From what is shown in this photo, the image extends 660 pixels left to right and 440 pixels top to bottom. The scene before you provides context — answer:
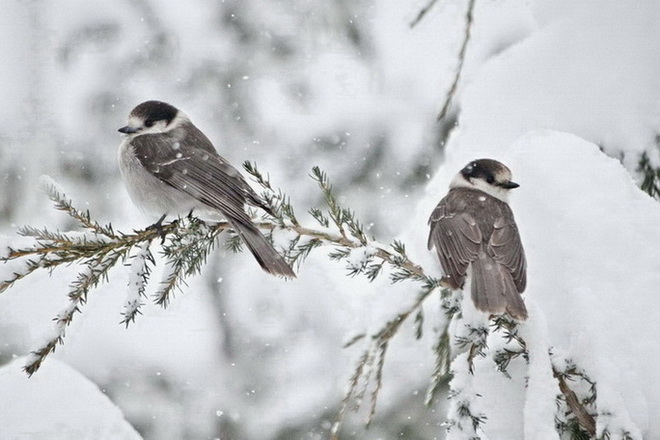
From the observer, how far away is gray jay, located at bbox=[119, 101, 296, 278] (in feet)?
10.5

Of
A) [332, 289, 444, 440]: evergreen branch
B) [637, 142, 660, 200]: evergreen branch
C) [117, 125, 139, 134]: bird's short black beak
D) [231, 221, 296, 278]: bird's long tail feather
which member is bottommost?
[332, 289, 444, 440]: evergreen branch

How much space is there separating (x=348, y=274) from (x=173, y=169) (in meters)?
1.50

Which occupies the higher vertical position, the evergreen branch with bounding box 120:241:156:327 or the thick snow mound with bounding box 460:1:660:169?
the thick snow mound with bounding box 460:1:660:169

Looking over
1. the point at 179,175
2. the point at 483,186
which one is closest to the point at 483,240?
the point at 483,186

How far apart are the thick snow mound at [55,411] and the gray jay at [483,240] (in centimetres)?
137

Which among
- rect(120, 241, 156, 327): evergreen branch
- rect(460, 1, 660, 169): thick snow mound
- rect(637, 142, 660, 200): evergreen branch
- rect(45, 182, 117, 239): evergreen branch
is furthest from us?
rect(460, 1, 660, 169): thick snow mound

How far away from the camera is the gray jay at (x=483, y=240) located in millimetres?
2471

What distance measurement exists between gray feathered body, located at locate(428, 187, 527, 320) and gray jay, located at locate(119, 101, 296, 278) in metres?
0.88

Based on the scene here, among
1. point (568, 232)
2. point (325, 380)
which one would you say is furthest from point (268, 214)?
point (325, 380)

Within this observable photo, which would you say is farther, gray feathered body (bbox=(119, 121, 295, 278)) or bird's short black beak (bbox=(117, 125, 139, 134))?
bird's short black beak (bbox=(117, 125, 139, 134))

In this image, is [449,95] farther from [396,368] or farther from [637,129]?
[396,368]

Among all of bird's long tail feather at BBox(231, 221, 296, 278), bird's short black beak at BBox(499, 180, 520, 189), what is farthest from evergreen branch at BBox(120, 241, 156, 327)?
bird's short black beak at BBox(499, 180, 520, 189)

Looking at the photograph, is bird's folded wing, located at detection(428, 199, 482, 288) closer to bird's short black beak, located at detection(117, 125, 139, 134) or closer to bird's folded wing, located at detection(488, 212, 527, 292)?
bird's folded wing, located at detection(488, 212, 527, 292)

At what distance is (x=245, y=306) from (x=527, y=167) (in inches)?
168
